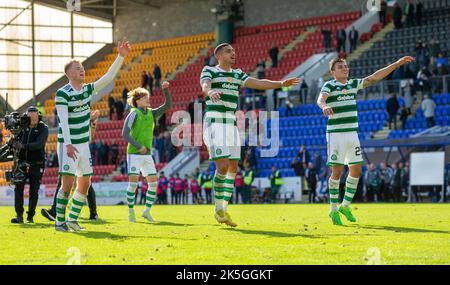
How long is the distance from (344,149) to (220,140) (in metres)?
2.19

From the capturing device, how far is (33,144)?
16.0 meters

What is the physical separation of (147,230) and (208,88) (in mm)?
2274


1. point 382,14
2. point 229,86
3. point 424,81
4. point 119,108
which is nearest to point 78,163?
point 229,86

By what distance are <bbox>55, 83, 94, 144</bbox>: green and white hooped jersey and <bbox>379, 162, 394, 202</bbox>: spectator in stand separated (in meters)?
20.9

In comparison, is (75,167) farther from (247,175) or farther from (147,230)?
(247,175)

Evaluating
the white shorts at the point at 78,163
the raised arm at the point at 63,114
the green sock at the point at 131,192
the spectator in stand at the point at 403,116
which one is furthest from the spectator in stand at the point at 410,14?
the raised arm at the point at 63,114

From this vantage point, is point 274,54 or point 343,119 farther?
point 274,54

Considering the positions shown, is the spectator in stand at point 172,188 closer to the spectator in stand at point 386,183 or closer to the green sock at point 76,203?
the spectator in stand at point 386,183

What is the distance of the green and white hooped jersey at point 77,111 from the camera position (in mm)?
12820

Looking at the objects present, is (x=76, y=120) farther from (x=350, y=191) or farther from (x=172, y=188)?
(x=172, y=188)

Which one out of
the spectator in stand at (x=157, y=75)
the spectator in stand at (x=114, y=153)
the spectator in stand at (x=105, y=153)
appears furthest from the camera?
the spectator in stand at (x=157, y=75)

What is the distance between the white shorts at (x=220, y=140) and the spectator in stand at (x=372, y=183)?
19.5 metres

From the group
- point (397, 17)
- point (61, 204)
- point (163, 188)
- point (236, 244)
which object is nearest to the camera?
point (236, 244)
